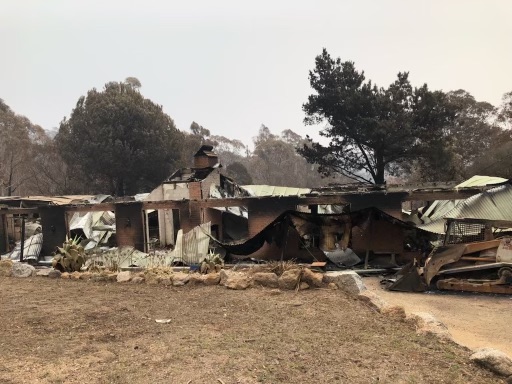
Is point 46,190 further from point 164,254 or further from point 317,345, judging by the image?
point 317,345

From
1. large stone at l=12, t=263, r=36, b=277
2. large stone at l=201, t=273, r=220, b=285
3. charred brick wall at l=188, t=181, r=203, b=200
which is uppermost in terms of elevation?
charred brick wall at l=188, t=181, r=203, b=200

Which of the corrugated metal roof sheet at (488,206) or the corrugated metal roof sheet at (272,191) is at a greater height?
the corrugated metal roof sheet at (272,191)

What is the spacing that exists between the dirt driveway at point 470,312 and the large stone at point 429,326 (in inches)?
29.9

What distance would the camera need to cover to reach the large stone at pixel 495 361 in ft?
14.5

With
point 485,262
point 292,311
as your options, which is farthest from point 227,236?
point 292,311

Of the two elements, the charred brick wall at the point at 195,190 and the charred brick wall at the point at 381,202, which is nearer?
the charred brick wall at the point at 381,202

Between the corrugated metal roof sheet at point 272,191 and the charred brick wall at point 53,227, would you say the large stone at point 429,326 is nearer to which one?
the charred brick wall at point 53,227

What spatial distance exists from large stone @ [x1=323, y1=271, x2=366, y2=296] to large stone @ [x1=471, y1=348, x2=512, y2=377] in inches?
124

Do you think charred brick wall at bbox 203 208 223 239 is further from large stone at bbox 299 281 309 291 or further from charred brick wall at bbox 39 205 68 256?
large stone at bbox 299 281 309 291

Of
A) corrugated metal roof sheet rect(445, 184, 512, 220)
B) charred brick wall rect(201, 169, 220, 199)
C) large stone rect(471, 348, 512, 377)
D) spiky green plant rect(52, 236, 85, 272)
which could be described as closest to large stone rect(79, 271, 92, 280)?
spiky green plant rect(52, 236, 85, 272)

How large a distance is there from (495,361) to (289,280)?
432 cm

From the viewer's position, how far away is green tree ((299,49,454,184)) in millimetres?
27312

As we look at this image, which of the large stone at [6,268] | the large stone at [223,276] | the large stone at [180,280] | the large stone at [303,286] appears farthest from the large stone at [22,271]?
the large stone at [303,286]

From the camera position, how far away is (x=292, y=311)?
6820 millimetres
